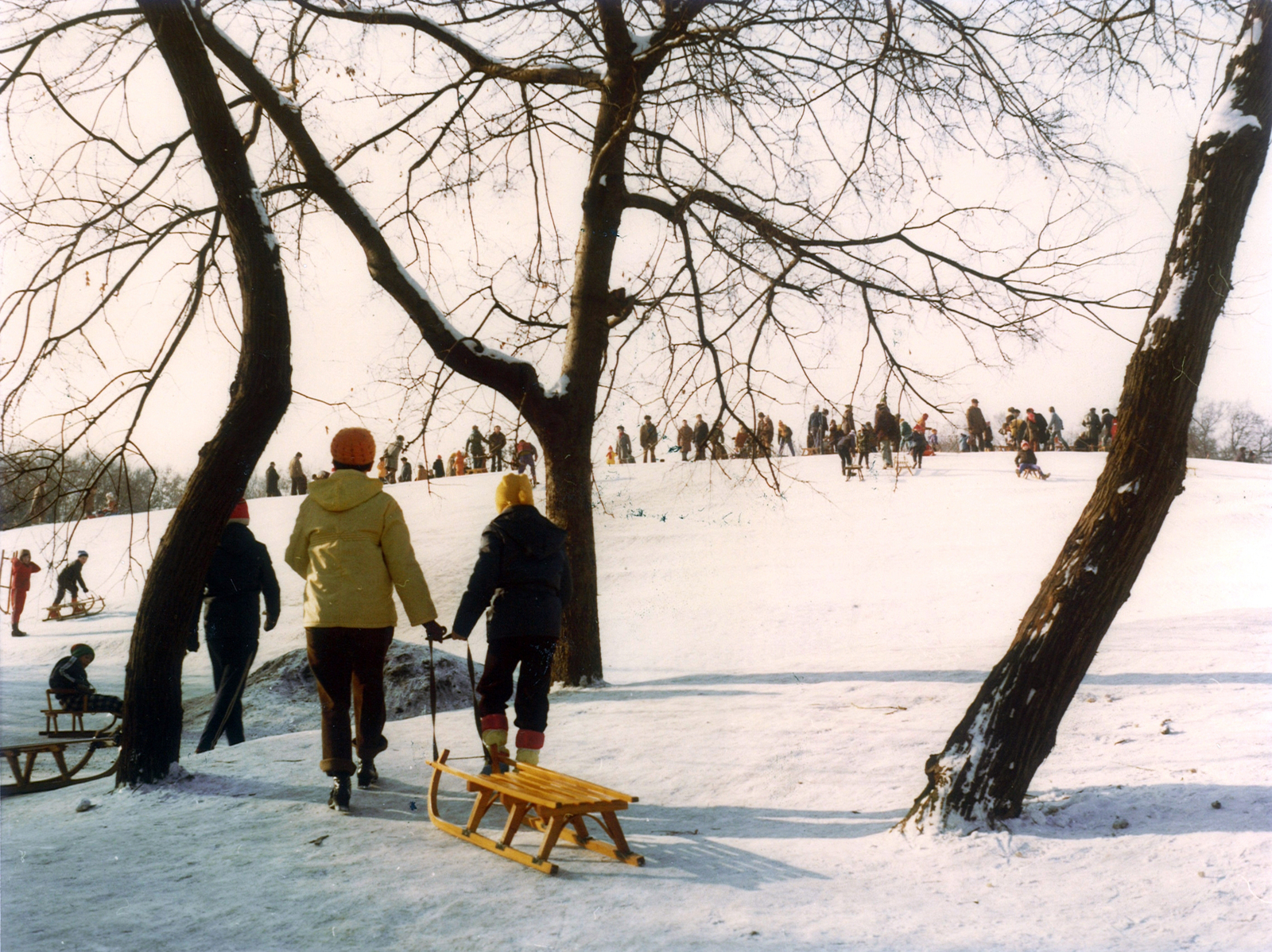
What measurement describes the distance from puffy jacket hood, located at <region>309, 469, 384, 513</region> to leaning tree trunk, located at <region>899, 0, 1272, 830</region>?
10.7 feet

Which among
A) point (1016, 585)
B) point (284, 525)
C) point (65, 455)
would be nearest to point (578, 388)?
point (65, 455)

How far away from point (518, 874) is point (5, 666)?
16972 mm

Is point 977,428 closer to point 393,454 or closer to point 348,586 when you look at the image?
point 393,454

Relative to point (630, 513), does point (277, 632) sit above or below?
below

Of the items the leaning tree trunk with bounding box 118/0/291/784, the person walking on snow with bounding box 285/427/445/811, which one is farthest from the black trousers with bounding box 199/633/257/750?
the person walking on snow with bounding box 285/427/445/811

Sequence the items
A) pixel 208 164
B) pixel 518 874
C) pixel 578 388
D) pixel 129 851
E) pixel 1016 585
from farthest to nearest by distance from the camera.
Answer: pixel 1016 585
pixel 578 388
pixel 208 164
pixel 129 851
pixel 518 874

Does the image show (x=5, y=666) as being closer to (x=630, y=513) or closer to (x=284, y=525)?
(x=284, y=525)

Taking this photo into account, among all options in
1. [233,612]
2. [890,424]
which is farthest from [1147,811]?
[233,612]

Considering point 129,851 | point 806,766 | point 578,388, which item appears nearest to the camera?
point 129,851

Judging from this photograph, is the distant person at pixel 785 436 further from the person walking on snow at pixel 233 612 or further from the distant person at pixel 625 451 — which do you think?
the person walking on snow at pixel 233 612

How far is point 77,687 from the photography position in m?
8.89

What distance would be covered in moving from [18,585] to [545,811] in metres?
20.2

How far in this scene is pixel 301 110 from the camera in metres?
8.47

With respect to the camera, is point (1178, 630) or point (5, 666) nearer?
point (1178, 630)
